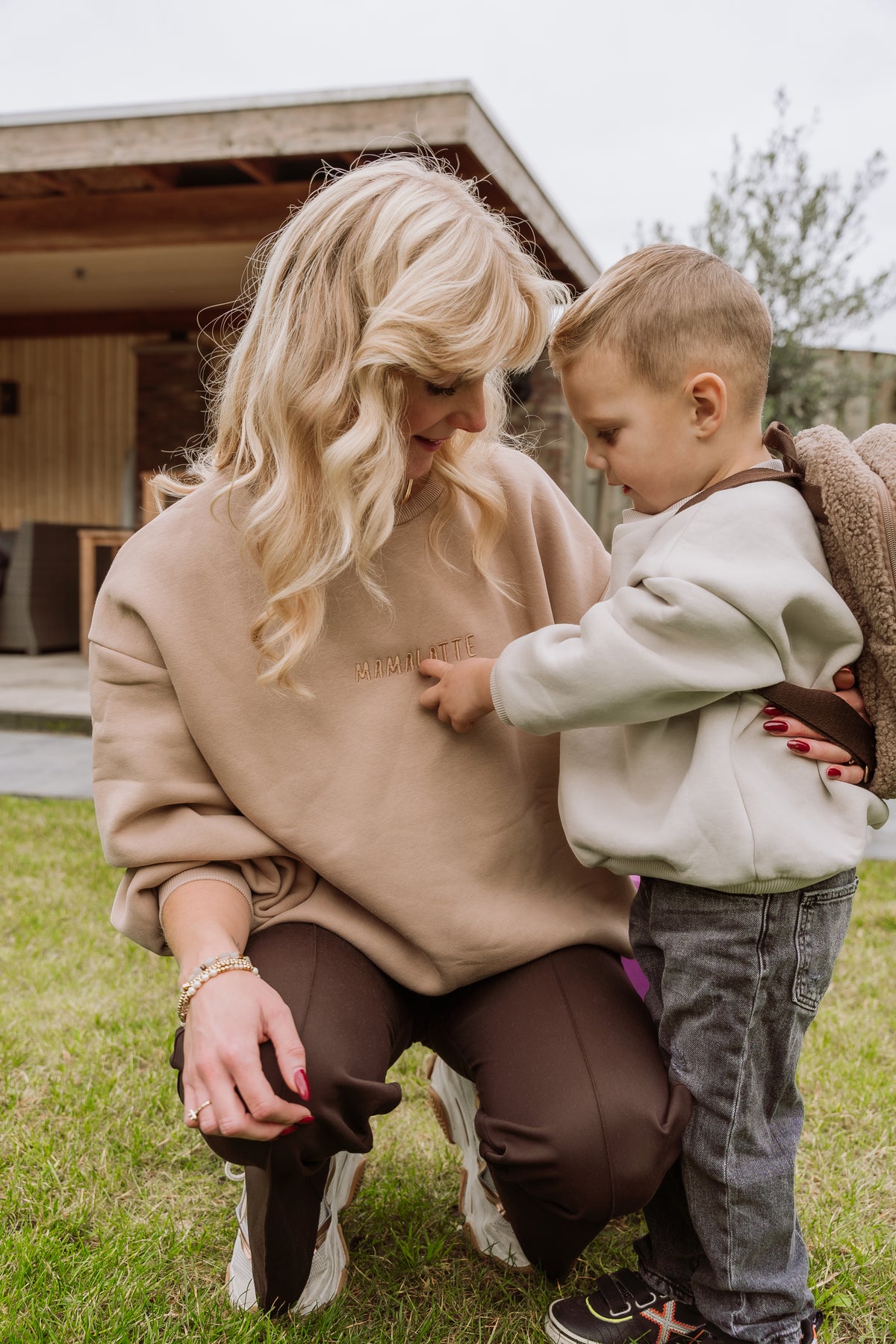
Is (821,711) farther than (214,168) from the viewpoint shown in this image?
No

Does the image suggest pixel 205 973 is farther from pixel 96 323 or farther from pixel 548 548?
pixel 96 323

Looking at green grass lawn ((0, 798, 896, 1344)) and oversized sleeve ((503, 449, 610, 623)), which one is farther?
oversized sleeve ((503, 449, 610, 623))

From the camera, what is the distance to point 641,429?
131 cm

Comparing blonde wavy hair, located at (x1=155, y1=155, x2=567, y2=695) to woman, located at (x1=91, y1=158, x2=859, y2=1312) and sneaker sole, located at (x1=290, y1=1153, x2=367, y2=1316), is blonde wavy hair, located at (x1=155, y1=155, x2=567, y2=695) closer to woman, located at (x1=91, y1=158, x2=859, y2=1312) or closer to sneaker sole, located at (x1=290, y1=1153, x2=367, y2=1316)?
woman, located at (x1=91, y1=158, x2=859, y2=1312)

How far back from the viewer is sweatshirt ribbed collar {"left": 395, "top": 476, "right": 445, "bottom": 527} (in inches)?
59.0

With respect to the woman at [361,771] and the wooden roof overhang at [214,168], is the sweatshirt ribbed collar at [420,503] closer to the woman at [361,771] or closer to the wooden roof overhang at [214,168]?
the woman at [361,771]

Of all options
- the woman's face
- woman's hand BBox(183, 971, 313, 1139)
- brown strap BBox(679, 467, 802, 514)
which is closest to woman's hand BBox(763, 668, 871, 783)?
brown strap BBox(679, 467, 802, 514)

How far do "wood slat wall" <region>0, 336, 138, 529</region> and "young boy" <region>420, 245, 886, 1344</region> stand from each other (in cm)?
926

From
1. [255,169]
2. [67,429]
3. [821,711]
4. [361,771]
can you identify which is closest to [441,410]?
[361,771]

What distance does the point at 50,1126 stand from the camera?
1896 mm

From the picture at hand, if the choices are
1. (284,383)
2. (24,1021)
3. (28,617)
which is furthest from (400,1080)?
(28,617)

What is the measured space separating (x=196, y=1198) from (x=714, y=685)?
1.21 metres

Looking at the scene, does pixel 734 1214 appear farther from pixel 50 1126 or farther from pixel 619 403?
pixel 50 1126

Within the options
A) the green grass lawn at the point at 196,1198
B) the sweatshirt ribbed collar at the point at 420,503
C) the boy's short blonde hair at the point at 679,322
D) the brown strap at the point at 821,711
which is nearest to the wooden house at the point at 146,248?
the sweatshirt ribbed collar at the point at 420,503
